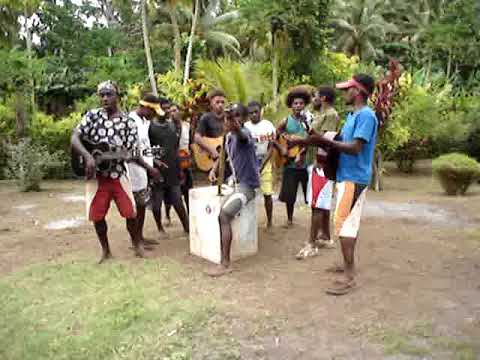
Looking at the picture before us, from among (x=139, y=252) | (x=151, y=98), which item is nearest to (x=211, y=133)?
(x=151, y=98)

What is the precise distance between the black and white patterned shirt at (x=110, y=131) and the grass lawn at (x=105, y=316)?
1.00 meters

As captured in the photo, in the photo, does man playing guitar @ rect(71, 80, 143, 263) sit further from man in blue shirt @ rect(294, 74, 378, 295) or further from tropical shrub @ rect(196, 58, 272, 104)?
tropical shrub @ rect(196, 58, 272, 104)

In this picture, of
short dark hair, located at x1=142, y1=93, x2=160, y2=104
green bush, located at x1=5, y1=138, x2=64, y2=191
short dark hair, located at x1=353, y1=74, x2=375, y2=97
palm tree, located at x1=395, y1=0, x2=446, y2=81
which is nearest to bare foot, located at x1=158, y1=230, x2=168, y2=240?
short dark hair, located at x1=142, y1=93, x2=160, y2=104

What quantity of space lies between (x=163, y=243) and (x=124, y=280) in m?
1.32

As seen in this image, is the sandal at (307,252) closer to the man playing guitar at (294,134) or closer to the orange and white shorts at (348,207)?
the man playing guitar at (294,134)

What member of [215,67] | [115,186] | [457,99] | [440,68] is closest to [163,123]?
[115,186]

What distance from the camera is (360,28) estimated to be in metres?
33.2

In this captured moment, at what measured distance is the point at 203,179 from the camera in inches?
503

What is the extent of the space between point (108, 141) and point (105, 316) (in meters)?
1.70

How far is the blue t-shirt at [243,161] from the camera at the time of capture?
5105 mm

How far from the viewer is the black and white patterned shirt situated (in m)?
5.04

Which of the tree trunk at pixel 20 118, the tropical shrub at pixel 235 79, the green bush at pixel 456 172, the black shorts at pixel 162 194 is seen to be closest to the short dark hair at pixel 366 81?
the black shorts at pixel 162 194

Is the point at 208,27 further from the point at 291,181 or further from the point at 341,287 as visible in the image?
the point at 341,287

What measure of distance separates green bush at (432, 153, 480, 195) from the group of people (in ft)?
15.2
